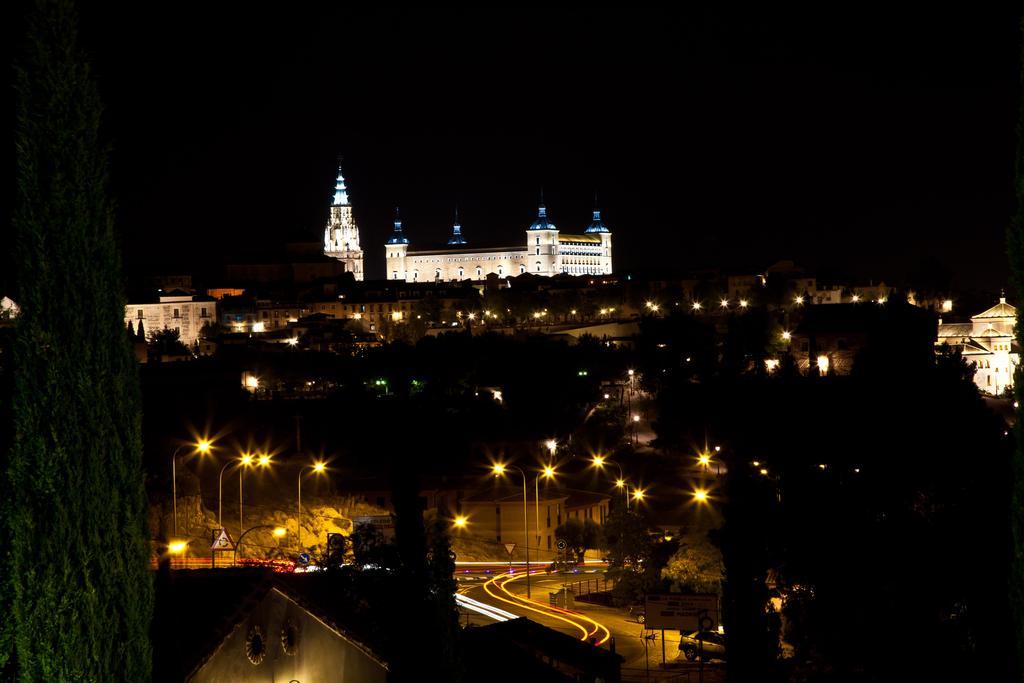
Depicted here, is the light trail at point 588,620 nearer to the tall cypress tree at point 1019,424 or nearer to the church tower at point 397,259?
the tall cypress tree at point 1019,424

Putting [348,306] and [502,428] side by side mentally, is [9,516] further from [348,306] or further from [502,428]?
[348,306]

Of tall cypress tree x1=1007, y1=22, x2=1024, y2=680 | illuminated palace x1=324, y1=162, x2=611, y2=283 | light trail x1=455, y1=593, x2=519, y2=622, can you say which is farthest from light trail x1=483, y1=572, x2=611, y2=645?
illuminated palace x1=324, y1=162, x2=611, y2=283

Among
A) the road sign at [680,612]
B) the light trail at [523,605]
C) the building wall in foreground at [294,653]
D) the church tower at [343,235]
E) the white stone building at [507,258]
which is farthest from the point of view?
the church tower at [343,235]

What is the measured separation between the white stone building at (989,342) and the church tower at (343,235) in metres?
76.9

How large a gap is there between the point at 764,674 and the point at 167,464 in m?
16.3

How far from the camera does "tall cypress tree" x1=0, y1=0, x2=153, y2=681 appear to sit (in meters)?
6.89

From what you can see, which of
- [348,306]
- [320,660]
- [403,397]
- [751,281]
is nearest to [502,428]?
[403,397]

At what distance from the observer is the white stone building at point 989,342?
64.3 metres

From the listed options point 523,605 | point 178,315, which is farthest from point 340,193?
point 523,605

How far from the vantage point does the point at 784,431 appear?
81.9 feet

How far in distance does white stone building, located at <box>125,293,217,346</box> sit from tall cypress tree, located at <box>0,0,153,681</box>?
71.9 metres

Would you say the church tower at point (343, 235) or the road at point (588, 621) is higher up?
the church tower at point (343, 235)

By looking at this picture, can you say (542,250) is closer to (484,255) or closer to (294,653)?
(484,255)

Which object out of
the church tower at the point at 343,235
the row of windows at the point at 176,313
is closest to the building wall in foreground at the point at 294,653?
the row of windows at the point at 176,313
